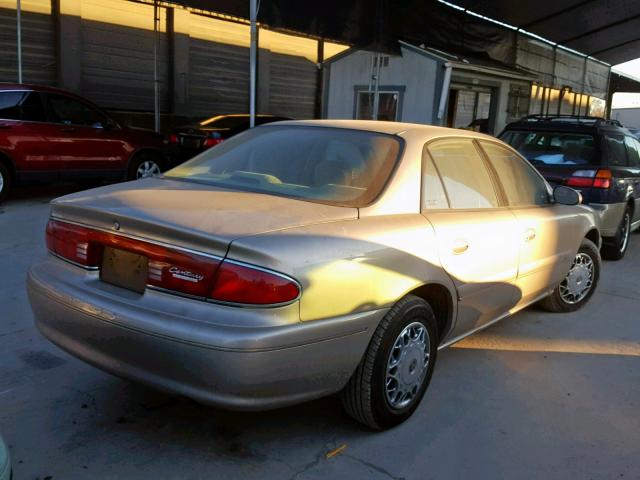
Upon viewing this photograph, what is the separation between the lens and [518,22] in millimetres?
18172

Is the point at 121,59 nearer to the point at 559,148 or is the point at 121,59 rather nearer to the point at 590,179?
the point at 559,148

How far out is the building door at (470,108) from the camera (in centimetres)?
1611

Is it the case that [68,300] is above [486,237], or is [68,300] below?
below

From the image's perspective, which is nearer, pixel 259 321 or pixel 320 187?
pixel 259 321

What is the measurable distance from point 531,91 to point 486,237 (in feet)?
57.2

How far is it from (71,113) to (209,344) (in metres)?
7.77

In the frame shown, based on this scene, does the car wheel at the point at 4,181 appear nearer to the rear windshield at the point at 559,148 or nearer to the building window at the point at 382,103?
the rear windshield at the point at 559,148

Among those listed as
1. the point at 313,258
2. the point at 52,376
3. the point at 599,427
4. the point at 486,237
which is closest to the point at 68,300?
the point at 52,376

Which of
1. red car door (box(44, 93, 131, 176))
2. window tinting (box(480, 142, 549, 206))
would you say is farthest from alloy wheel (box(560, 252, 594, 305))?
red car door (box(44, 93, 131, 176))

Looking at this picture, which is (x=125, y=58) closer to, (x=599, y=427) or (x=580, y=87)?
(x=599, y=427)

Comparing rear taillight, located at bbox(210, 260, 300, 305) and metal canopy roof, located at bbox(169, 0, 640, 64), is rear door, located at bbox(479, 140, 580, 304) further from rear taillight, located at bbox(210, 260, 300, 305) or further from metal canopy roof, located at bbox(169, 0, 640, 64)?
metal canopy roof, located at bbox(169, 0, 640, 64)

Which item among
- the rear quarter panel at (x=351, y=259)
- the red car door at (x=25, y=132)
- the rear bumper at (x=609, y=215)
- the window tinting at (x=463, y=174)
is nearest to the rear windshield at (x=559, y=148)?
the rear bumper at (x=609, y=215)

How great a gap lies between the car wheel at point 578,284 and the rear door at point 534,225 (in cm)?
37

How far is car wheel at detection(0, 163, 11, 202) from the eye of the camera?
827cm
